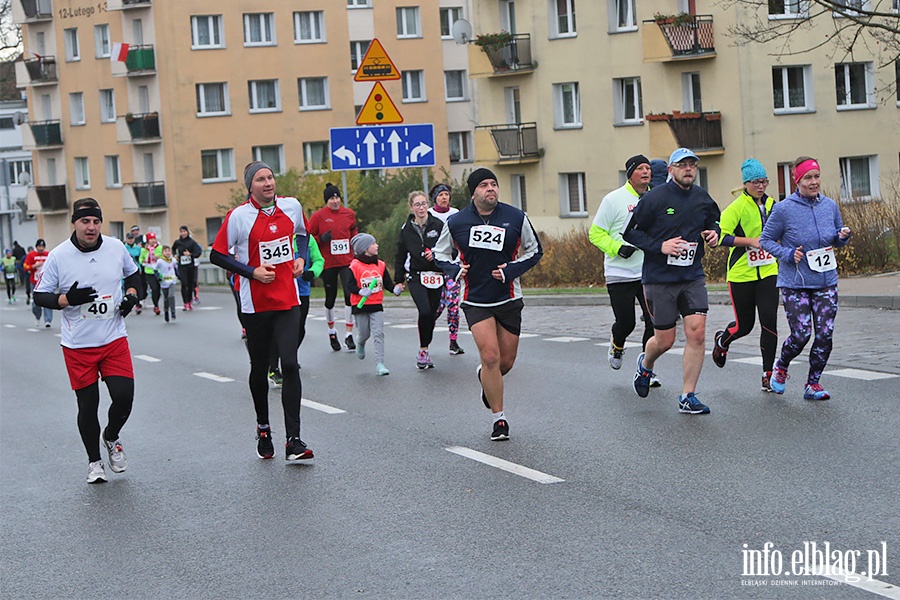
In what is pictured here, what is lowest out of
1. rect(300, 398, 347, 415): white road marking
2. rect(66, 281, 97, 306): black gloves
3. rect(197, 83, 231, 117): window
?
rect(300, 398, 347, 415): white road marking

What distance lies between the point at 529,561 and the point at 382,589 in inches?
27.9

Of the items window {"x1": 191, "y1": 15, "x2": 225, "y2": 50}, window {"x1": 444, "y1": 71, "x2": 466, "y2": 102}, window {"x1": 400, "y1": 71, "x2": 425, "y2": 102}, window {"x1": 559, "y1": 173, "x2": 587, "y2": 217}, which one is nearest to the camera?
window {"x1": 559, "y1": 173, "x2": 587, "y2": 217}

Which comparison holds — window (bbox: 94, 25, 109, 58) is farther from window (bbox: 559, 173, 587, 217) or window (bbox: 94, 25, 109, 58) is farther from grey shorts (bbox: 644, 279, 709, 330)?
grey shorts (bbox: 644, 279, 709, 330)

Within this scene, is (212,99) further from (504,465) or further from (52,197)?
(504,465)

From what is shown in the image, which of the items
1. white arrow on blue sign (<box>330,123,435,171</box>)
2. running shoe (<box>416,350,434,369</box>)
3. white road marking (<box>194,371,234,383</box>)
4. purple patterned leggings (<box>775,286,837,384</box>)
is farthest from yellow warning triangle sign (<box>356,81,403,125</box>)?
purple patterned leggings (<box>775,286,837,384</box>)

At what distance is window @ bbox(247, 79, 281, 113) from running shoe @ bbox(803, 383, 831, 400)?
56.7 meters

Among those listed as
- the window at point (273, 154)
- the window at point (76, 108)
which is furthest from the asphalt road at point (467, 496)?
the window at point (76, 108)

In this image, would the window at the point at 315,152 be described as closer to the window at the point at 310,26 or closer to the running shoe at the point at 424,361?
the window at the point at 310,26

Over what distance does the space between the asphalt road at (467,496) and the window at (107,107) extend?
59344 millimetres

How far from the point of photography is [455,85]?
70.2m

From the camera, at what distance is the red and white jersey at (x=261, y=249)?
9.38m

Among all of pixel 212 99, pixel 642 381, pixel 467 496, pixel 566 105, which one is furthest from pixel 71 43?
pixel 467 496

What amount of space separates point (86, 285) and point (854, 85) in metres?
39.0

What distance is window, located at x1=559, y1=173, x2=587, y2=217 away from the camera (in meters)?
49.1
